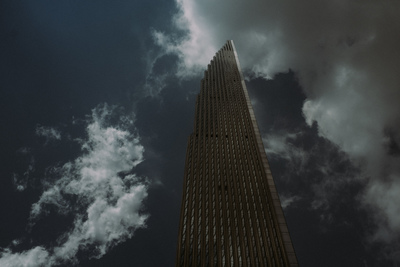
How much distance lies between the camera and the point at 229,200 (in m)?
63.0

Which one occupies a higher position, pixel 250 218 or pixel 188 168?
pixel 188 168

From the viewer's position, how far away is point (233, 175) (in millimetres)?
69812

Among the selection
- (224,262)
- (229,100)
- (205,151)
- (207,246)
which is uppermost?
(229,100)

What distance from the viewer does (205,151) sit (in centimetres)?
7925

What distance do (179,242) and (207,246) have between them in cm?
631

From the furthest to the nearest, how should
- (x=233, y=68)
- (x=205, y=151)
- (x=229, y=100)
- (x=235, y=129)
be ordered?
(x=233, y=68) → (x=229, y=100) → (x=235, y=129) → (x=205, y=151)

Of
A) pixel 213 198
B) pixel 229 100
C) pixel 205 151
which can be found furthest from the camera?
pixel 229 100

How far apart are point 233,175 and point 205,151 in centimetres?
1389

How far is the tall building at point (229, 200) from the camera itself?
51406 millimetres

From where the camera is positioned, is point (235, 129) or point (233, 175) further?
point (235, 129)

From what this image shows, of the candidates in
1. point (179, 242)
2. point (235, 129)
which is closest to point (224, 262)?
point (179, 242)

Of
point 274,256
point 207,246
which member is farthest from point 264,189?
point 207,246

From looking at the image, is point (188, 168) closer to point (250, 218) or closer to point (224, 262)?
point (250, 218)

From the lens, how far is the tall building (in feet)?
169
